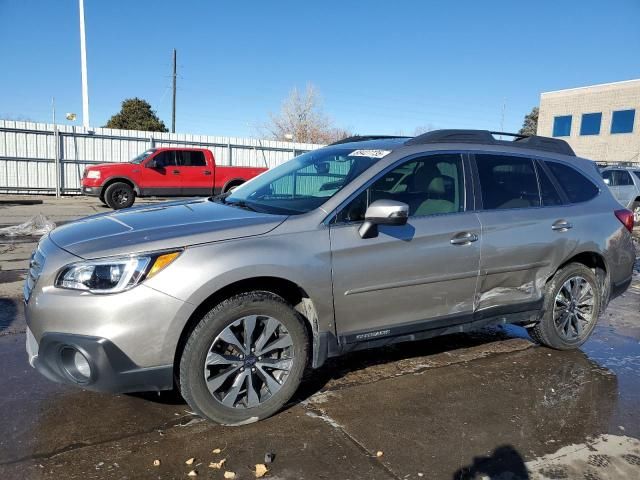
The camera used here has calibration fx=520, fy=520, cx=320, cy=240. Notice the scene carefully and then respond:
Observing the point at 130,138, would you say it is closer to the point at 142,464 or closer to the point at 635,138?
the point at 142,464

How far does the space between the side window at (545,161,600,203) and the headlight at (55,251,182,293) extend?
3.46 m

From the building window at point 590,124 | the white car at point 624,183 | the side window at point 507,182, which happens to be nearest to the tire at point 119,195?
the side window at point 507,182

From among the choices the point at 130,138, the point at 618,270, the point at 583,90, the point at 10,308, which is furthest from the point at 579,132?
the point at 10,308

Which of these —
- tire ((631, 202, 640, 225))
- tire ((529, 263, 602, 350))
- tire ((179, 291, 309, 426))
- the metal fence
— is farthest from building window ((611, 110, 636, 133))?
tire ((179, 291, 309, 426))

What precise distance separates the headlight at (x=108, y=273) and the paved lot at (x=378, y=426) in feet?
2.99

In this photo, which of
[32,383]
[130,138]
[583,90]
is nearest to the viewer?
[32,383]

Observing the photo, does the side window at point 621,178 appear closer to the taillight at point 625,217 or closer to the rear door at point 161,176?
the taillight at point 625,217

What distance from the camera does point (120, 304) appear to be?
2719 mm

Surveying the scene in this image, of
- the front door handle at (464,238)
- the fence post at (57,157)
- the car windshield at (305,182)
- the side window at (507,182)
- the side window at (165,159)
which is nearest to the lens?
the car windshield at (305,182)

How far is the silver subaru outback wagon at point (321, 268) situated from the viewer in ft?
9.18

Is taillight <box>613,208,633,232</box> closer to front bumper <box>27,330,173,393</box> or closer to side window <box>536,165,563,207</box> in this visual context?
side window <box>536,165,563,207</box>

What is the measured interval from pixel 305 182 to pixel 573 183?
2423 millimetres

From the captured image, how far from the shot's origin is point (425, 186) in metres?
3.82

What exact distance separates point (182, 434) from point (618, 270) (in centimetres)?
401
